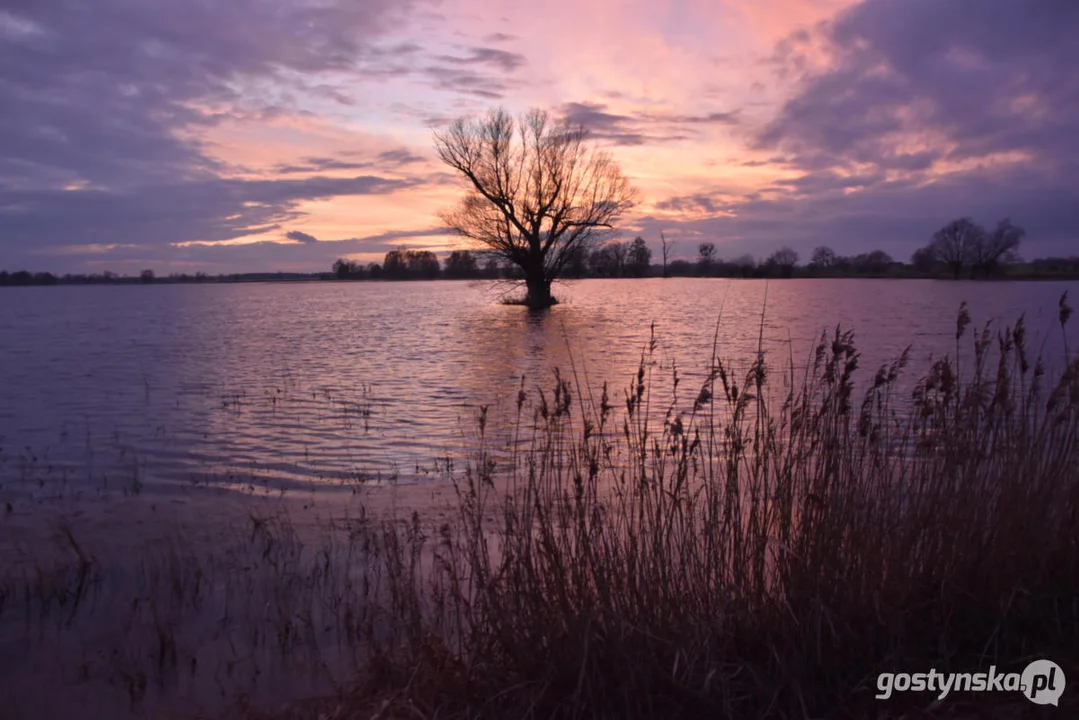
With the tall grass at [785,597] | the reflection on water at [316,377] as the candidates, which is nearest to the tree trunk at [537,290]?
the reflection on water at [316,377]

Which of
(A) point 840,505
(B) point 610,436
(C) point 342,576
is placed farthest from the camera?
(B) point 610,436

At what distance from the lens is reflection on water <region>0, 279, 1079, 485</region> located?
9789 mm

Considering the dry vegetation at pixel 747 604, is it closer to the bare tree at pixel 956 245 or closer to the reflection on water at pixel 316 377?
the reflection on water at pixel 316 377

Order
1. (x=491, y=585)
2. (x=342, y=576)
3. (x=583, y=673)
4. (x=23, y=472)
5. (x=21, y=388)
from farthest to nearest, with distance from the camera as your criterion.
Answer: (x=21, y=388), (x=23, y=472), (x=342, y=576), (x=491, y=585), (x=583, y=673)

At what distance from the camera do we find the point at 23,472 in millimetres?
8797

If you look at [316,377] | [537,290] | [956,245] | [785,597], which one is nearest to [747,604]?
[785,597]

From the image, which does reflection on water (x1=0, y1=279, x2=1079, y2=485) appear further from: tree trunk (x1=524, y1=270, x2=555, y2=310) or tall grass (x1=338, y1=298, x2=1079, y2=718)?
tree trunk (x1=524, y1=270, x2=555, y2=310)

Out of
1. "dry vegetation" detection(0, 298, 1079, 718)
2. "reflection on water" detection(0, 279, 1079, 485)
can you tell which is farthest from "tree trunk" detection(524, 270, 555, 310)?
"dry vegetation" detection(0, 298, 1079, 718)

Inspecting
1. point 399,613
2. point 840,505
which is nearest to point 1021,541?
point 840,505

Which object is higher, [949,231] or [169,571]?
[949,231]

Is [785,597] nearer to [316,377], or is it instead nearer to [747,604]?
[747,604]

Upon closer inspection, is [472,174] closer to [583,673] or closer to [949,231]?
[583,673]

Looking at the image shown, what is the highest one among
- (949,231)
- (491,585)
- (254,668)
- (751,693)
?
(949,231)

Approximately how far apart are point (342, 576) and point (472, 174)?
128 feet
